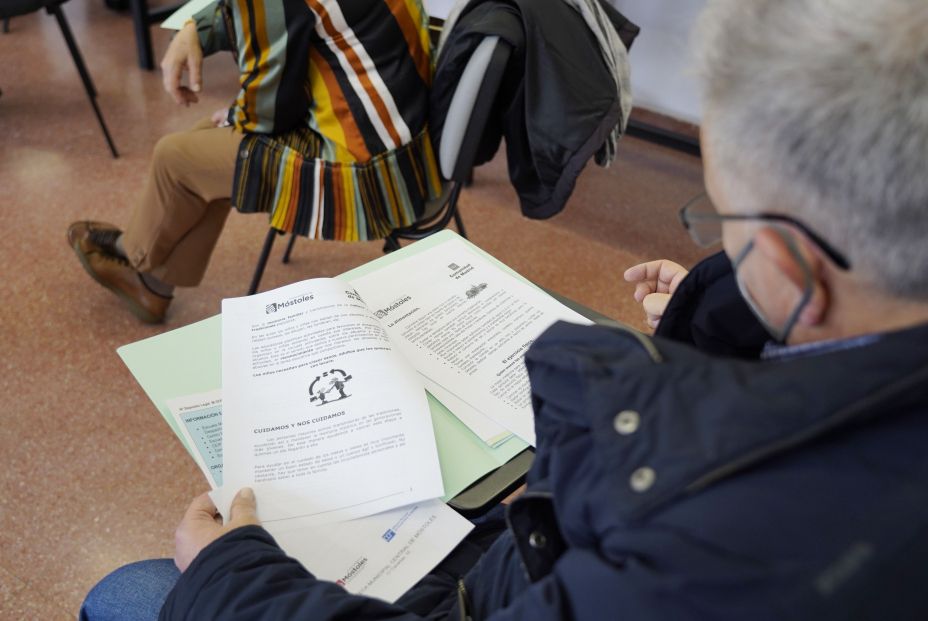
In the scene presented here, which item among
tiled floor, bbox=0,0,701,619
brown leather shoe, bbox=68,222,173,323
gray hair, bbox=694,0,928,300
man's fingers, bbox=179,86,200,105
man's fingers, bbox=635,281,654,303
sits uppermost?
gray hair, bbox=694,0,928,300

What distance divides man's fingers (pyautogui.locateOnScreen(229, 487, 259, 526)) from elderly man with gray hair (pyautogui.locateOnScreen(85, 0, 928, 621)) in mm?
268

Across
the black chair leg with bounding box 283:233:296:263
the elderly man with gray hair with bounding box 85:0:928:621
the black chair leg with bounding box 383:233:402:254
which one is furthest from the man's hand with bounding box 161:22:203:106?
the elderly man with gray hair with bounding box 85:0:928:621

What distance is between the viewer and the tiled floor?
59.0 inches

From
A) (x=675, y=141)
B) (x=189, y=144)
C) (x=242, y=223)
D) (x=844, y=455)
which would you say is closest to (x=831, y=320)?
(x=844, y=455)

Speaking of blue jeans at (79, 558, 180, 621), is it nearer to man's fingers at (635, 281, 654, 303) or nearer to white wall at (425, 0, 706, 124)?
man's fingers at (635, 281, 654, 303)

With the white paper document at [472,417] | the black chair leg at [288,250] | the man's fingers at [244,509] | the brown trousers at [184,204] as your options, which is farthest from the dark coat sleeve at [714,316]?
the black chair leg at [288,250]

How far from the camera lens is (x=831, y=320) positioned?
0.52 m

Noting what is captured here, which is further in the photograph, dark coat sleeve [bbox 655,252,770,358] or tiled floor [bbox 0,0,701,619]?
tiled floor [bbox 0,0,701,619]

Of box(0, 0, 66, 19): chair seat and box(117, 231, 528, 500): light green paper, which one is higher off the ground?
box(117, 231, 528, 500): light green paper

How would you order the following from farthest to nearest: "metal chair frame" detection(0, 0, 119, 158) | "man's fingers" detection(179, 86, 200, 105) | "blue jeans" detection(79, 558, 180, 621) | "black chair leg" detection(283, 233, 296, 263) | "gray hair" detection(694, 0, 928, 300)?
1. "metal chair frame" detection(0, 0, 119, 158)
2. "black chair leg" detection(283, 233, 296, 263)
3. "man's fingers" detection(179, 86, 200, 105)
4. "blue jeans" detection(79, 558, 180, 621)
5. "gray hair" detection(694, 0, 928, 300)

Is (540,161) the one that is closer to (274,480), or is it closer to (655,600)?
(274,480)

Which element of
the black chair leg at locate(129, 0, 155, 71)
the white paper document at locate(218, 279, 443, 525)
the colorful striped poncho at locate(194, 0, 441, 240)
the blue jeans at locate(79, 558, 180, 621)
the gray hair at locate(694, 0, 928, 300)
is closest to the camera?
→ the gray hair at locate(694, 0, 928, 300)

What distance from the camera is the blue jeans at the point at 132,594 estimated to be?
2.78ft

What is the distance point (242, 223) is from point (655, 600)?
6.97ft
